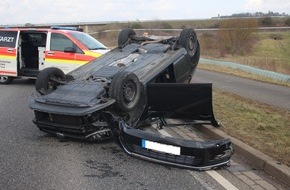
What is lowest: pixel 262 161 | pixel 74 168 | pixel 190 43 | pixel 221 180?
pixel 74 168

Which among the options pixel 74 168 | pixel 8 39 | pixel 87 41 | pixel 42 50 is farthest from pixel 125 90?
pixel 8 39

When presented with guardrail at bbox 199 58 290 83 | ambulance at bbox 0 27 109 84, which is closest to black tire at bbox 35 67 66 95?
ambulance at bbox 0 27 109 84

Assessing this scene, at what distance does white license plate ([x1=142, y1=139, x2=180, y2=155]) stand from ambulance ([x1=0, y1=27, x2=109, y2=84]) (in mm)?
7292

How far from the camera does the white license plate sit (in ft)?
17.0

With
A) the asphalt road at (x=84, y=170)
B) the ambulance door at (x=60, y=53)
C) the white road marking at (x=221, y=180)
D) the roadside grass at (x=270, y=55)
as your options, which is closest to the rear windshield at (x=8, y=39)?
the ambulance door at (x=60, y=53)

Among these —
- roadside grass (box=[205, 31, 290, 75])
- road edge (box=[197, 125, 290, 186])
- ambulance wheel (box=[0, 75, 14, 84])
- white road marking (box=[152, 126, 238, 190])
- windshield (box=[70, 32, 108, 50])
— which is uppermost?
windshield (box=[70, 32, 108, 50])

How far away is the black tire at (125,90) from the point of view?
6.20 m

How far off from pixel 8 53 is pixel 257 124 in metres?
9.01

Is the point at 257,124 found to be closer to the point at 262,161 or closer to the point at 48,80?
the point at 262,161

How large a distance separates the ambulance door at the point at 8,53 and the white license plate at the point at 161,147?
30.2 feet

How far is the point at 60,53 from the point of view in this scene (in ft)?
41.8

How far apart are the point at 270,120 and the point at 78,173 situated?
4302mm

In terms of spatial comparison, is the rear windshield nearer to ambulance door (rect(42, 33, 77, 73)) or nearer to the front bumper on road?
ambulance door (rect(42, 33, 77, 73))

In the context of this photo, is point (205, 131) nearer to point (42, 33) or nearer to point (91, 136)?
point (91, 136)
